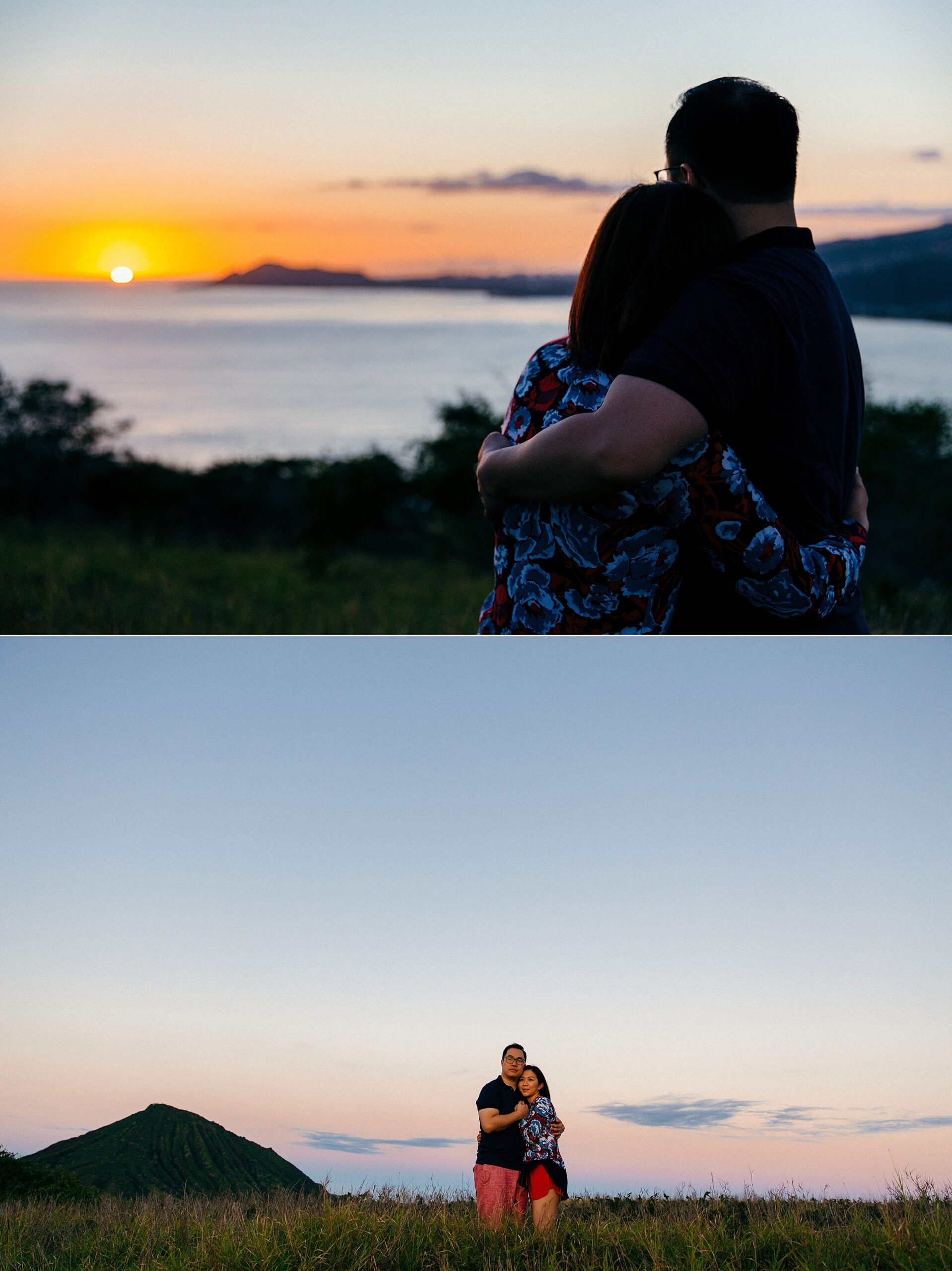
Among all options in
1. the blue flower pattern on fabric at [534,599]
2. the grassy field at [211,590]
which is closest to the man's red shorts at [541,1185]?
the blue flower pattern on fabric at [534,599]

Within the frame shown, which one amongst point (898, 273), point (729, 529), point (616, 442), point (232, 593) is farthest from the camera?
point (898, 273)

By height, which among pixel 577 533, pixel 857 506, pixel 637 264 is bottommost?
pixel 577 533

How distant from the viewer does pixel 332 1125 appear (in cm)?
288

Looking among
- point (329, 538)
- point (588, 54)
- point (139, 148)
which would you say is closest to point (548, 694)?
point (588, 54)

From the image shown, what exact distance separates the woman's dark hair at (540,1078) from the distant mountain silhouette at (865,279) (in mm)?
5610

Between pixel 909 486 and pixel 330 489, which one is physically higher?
pixel 330 489

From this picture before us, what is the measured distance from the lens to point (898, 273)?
777 centimetres

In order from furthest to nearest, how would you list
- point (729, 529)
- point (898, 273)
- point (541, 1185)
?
point (898, 273) → point (541, 1185) → point (729, 529)

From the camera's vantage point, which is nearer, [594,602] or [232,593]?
[594,602]

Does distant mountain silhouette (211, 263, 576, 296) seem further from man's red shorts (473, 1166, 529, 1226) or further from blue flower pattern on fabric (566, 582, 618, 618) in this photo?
man's red shorts (473, 1166, 529, 1226)

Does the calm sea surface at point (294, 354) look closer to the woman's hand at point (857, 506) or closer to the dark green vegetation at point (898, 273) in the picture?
the dark green vegetation at point (898, 273)

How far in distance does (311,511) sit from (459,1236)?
8.40 metres

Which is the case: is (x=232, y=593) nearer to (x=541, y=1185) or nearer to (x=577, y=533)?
(x=541, y=1185)

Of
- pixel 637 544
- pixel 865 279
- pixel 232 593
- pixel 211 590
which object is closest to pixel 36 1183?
pixel 637 544
